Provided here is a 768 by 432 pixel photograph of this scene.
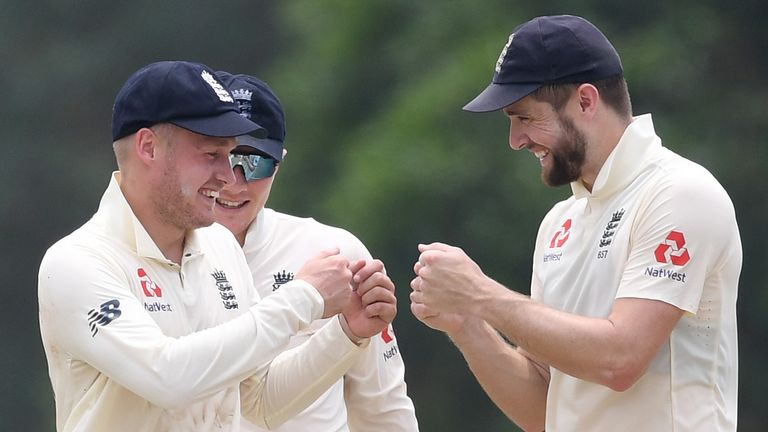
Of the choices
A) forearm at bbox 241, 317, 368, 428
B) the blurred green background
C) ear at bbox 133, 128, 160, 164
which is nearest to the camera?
ear at bbox 133, 128, 160, 164

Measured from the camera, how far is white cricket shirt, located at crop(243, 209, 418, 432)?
15.8 ft

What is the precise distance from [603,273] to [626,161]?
300mm

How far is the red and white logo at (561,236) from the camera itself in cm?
414

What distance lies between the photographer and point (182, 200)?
3930 millimetres

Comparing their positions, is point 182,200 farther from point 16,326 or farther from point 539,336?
point 16,326

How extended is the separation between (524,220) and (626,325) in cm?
591

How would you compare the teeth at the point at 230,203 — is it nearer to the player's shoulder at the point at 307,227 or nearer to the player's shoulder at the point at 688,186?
the player's shoulder at the point at 307,227

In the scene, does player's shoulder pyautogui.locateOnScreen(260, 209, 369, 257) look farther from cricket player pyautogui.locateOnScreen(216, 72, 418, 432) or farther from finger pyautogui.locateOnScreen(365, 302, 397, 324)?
finger pyautogui.locateOnScreen(365, 302, 397, 324)

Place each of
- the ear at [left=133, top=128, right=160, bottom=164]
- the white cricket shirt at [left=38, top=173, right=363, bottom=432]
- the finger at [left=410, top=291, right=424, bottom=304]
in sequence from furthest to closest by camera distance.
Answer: the finger at [left=410, top=291, right=424, bottom=304] < the ear at [left=133, top=128, right=160, bottom=164] < the white cricket shirt at [left=38, top=173, right=363, bottom=432]

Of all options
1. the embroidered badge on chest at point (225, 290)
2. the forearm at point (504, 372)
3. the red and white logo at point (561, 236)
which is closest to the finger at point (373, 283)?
the forearm at point (504, 372)

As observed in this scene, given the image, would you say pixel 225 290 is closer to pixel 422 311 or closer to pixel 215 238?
pixel 215 238

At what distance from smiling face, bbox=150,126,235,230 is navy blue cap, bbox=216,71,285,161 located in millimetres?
766

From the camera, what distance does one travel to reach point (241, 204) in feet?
15.9

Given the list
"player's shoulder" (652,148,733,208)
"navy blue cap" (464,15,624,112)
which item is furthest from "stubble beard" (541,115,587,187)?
"player's shoulder" (652,148,733,208)
